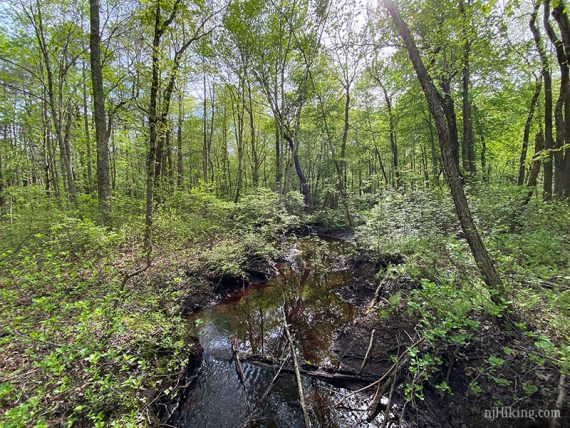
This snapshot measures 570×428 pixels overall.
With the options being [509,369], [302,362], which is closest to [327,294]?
[302,362]

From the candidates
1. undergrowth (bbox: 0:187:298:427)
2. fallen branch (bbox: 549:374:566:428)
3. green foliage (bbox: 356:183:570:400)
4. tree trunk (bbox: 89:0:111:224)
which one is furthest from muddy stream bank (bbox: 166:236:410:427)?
tree trunk (bbox: 89:0:111:224)

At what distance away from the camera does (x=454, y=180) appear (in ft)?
13.2

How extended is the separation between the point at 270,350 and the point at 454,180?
4.99m

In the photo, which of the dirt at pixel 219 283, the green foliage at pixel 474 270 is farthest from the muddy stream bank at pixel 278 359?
the green foliage at pixel 474 270

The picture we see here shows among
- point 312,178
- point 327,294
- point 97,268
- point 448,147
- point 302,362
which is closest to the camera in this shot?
point 448,147

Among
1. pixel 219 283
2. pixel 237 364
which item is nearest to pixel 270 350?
pixel 237 364

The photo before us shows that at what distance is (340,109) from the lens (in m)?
20.4

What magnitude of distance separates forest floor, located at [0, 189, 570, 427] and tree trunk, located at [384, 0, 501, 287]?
260mm

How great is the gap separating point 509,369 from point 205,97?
75.5 feet

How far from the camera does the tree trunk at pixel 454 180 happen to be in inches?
148

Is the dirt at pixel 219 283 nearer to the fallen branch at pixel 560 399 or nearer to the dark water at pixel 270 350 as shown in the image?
the dark water at pixel 270 350

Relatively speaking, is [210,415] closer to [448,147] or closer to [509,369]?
[509,369]

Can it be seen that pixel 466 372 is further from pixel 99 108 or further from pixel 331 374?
pixel 99 108

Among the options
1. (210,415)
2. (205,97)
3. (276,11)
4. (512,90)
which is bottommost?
(210,415)
